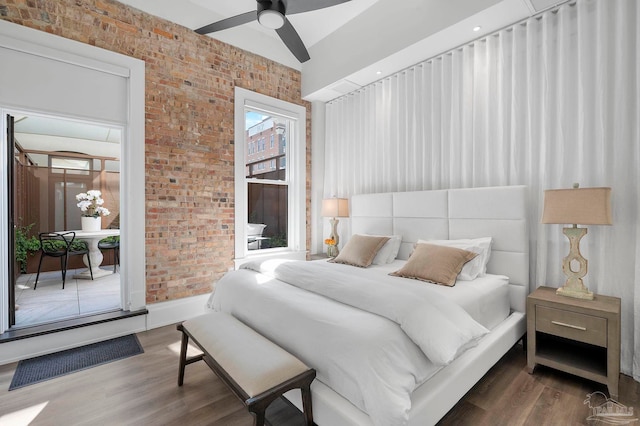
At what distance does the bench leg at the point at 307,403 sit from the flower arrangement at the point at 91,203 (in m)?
4.46

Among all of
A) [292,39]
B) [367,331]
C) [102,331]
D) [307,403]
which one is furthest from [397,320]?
[102,331]

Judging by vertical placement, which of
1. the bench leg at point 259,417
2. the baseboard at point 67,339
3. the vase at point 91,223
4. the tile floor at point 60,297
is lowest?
the baseboard at point 67,339

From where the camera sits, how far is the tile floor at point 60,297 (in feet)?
10.1

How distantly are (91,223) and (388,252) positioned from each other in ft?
13.9

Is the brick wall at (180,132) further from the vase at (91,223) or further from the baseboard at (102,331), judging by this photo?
the vase at (91,223)

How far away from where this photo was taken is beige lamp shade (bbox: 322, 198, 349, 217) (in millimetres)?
4180

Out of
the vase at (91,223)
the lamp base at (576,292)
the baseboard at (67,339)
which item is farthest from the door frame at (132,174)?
the lamp base at (576,292)

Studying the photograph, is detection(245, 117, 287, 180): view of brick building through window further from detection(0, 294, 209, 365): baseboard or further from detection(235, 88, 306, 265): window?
detection(0, 294, 209, 365): baseboard

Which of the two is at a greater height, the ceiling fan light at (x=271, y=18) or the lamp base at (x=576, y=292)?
the ceiling fan light at (x=271, y=18)

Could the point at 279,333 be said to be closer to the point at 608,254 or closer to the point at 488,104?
the point at 608,254

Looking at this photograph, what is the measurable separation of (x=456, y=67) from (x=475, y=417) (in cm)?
313

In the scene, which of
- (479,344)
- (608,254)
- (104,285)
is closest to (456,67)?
(608,254)

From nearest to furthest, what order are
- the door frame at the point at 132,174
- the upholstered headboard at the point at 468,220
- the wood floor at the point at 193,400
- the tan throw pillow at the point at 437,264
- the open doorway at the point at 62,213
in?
the wood floor at the point at 193,400 < the tan throw pillow at the point at 437,264 < the upholstered headboard at the point at 468,220 < the door frame at the point at 132,174 < the open doorway at the point at 62,213

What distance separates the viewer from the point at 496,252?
9.14 feet
